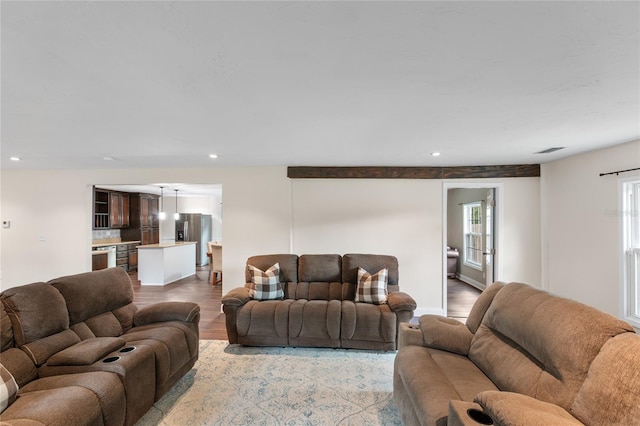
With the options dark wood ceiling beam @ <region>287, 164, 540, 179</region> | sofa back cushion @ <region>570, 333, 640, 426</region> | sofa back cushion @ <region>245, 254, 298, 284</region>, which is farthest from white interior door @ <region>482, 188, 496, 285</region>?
sofa back cushion @ <region>570, 333, 640, 426</region>

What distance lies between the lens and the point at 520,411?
1.14 m

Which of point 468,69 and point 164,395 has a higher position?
point 468,69

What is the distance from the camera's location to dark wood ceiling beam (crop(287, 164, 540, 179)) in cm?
448

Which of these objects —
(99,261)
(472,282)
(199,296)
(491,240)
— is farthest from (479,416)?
(99,261)

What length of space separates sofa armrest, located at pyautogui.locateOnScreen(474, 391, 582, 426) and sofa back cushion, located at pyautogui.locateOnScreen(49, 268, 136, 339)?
9.03 feet

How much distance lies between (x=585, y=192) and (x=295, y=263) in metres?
3.83

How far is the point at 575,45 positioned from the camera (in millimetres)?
1365

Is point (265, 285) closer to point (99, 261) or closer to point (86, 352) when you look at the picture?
point (86, 352)

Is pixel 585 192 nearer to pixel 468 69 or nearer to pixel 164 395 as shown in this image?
pixel 468 69

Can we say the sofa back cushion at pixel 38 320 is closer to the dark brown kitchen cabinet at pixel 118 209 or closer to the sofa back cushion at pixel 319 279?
the sofa back cushion at pixel 319 279

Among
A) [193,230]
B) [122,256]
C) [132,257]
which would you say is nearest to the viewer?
[122,256]

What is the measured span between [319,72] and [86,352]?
2337 mm

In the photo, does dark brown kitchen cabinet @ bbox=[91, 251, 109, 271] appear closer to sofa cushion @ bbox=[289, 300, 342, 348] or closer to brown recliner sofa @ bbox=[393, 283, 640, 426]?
sofa cushion @ bbox=[289, 300, 342, 348]

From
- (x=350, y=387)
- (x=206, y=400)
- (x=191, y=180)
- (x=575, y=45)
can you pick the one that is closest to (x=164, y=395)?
(x=206, y=400)
